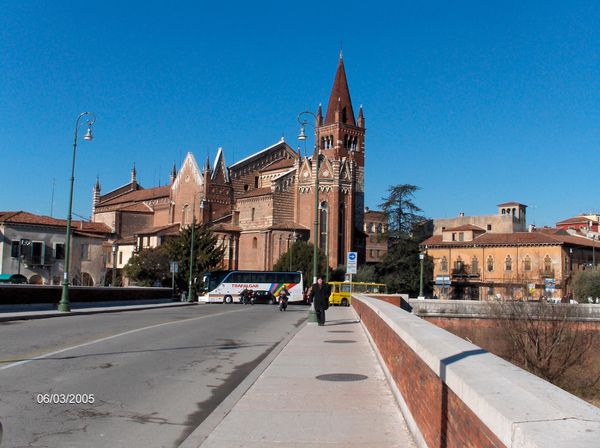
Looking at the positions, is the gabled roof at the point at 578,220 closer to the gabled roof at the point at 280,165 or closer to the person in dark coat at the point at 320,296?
the gabled roof at the point at 280,165

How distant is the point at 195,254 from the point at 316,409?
61.6 metres

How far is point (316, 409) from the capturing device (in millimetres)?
8609

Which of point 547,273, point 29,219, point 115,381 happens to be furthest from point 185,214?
point 115,381

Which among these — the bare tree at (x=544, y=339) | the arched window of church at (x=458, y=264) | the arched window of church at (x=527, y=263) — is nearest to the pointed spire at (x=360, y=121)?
the arched window of church at (x=458, y=264)

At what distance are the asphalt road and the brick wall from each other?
2570 mm

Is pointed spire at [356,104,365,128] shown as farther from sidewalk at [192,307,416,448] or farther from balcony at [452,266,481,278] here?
sidewalk at [192,307,416,448]

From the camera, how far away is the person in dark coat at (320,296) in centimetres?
2305

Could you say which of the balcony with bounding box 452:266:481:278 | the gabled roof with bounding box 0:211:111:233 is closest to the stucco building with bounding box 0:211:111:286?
the gabled roof with bounding box 0:211:111:233

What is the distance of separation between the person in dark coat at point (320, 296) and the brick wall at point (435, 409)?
45.1 ft

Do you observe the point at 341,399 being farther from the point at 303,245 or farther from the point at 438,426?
the point at 303,245

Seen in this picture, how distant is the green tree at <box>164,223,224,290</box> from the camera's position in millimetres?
68250

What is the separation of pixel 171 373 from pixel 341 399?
3536mm

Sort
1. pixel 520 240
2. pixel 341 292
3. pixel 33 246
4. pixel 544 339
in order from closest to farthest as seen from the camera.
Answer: pixel 544 339 → pixel 341 292 → pixel 33 246 → pixel 520 240

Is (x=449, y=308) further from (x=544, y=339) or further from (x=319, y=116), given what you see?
(x=319, y=116)
